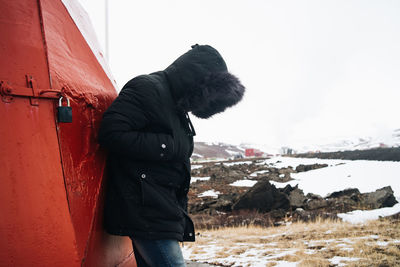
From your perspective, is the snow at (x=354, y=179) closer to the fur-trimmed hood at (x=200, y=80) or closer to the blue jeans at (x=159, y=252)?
the fur-trimmed hood at (x=200, y=80)

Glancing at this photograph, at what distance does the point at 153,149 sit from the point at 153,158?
2.1 inches

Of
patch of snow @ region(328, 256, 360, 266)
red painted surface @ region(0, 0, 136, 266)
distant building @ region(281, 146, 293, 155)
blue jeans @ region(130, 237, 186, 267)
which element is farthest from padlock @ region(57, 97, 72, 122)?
distant building @ region(281, 146, 293, 155)

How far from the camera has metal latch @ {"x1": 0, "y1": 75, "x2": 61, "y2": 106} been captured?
4.26 ft

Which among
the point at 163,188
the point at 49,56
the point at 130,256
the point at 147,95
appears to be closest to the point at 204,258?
the point at 130,256

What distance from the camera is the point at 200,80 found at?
1904 millimetres

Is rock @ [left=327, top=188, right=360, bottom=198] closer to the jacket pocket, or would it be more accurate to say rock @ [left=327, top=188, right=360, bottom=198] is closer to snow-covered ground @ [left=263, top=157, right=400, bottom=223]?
snow-covered ground @ [left=263, top=157, right=400, bottom=223]

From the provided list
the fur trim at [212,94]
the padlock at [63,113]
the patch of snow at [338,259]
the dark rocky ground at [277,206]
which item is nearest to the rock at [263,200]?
the dark rocky ground at [277,206]

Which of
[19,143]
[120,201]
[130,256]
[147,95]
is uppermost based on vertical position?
[147,95]

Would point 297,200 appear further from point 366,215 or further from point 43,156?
point 43,156

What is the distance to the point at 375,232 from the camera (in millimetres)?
5148

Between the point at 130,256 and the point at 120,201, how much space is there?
1143 millimetres

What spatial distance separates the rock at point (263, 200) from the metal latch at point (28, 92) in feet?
31.6

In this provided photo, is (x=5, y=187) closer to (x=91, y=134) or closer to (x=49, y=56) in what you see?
(x=91, y=134)


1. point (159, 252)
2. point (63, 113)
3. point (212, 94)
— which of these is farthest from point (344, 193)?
point (63, 113)
